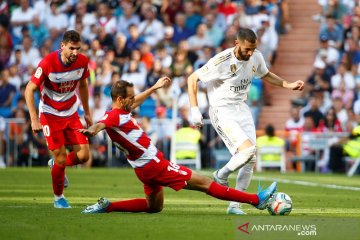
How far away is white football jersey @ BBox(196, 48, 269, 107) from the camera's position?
48.7 ft

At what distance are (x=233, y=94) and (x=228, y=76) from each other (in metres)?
0.25

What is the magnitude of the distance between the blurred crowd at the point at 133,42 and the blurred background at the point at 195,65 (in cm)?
3

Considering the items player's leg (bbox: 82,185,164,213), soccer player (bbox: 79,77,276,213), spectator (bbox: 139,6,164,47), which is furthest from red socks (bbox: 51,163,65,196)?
spectator (bbox: 139,6,164,47)

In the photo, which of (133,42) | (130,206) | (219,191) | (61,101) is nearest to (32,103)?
(61,101)

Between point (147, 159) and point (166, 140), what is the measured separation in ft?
50.1

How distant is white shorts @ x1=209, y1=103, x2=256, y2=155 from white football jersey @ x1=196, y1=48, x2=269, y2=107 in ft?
0.31

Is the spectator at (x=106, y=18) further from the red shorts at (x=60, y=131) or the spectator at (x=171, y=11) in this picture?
the red shorts at (x=60, y=131)

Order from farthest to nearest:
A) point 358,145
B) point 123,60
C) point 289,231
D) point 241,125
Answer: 1. point 123,60
2. point 358,145
3. point 241,125
4. point 289,231

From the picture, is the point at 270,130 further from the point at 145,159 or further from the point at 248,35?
the point at 145,159

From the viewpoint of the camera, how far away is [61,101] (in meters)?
15.5

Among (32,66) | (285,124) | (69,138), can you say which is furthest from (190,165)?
(69,138)

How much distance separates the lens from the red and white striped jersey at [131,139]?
13.5m

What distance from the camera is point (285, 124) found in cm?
2992

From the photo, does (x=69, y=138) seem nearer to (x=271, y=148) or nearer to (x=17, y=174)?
(x=17, y=174)
